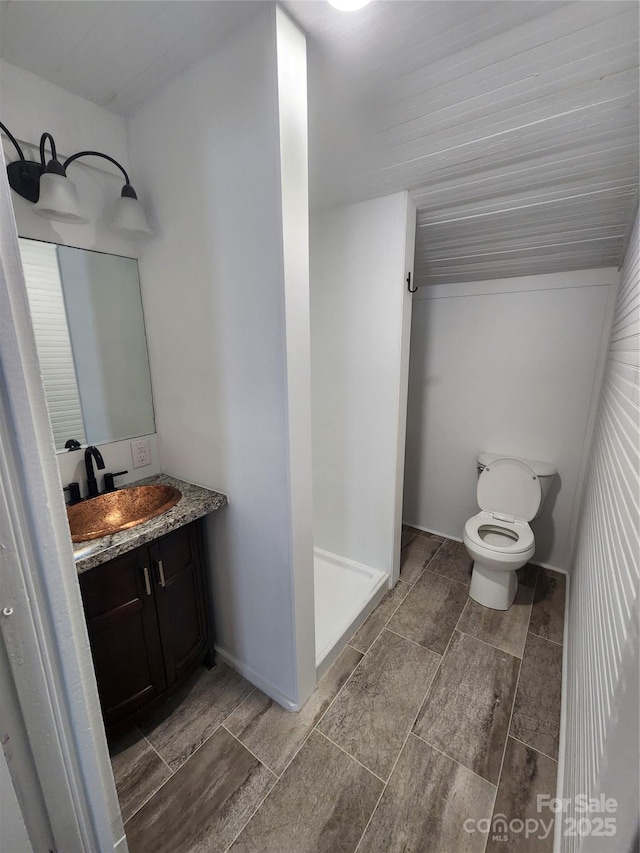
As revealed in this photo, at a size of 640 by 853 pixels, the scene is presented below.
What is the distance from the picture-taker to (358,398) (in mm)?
2053

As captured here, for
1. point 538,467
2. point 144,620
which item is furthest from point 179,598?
point 538,467

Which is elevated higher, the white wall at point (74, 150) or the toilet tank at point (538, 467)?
the white wall at point (74, 150)

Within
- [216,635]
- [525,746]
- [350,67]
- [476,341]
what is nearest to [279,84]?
[350,67]

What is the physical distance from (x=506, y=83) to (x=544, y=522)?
241cm

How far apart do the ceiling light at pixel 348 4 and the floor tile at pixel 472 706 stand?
2402 mm

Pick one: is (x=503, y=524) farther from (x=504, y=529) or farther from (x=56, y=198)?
(x=56, y=198)

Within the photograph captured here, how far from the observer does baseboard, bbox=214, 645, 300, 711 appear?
1.42 meters

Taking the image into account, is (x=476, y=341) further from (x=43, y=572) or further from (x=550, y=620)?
(x=43, y=572)

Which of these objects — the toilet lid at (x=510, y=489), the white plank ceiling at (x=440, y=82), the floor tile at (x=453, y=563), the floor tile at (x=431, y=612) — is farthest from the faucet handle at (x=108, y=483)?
the toilet lid at (x=510, y=489)

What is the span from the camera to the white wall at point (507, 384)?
2.07 m

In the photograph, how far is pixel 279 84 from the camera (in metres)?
0.93

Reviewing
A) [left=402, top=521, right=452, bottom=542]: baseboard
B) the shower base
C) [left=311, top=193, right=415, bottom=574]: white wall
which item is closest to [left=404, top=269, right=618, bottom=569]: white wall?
[left=402, top=521, right=452, bottom=542]: baseboard

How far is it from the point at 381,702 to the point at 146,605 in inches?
43.5

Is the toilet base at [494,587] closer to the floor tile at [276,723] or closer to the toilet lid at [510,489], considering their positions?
the toilet lid at [510,489]
